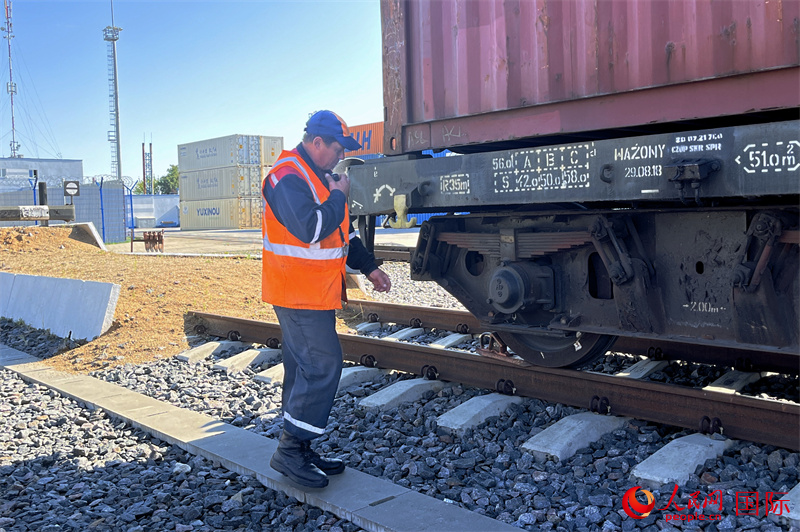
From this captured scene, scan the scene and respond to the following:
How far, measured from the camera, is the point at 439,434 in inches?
181

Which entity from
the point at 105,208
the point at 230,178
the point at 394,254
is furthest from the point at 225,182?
the point at 394,254

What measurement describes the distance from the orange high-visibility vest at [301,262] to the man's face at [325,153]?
100mm

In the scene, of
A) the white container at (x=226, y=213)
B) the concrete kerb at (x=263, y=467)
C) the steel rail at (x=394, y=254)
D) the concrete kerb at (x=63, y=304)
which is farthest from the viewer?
the white container at (x=226, y=213)

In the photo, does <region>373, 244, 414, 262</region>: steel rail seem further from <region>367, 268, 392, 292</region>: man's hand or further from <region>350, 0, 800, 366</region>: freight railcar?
<region>367, 268, 392, 292</region>: man's hand

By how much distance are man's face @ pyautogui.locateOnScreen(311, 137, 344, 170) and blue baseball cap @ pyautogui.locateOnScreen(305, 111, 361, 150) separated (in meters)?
0.03

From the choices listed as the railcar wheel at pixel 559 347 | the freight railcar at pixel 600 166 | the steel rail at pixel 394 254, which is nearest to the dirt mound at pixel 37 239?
the steel rail at pixel 394 254

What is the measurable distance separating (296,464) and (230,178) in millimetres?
44587

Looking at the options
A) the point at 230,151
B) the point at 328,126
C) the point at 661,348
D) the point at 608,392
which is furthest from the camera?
the point at 230,151

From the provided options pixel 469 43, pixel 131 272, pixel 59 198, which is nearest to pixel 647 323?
pixel 469 43

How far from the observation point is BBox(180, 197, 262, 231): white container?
4631cm

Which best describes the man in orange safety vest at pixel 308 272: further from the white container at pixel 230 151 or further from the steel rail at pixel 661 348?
the white container at pixel 230 151

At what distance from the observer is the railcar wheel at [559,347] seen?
194 inches

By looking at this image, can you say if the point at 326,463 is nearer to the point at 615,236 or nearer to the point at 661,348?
the point at 615,236

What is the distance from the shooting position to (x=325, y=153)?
3928 millimetres
